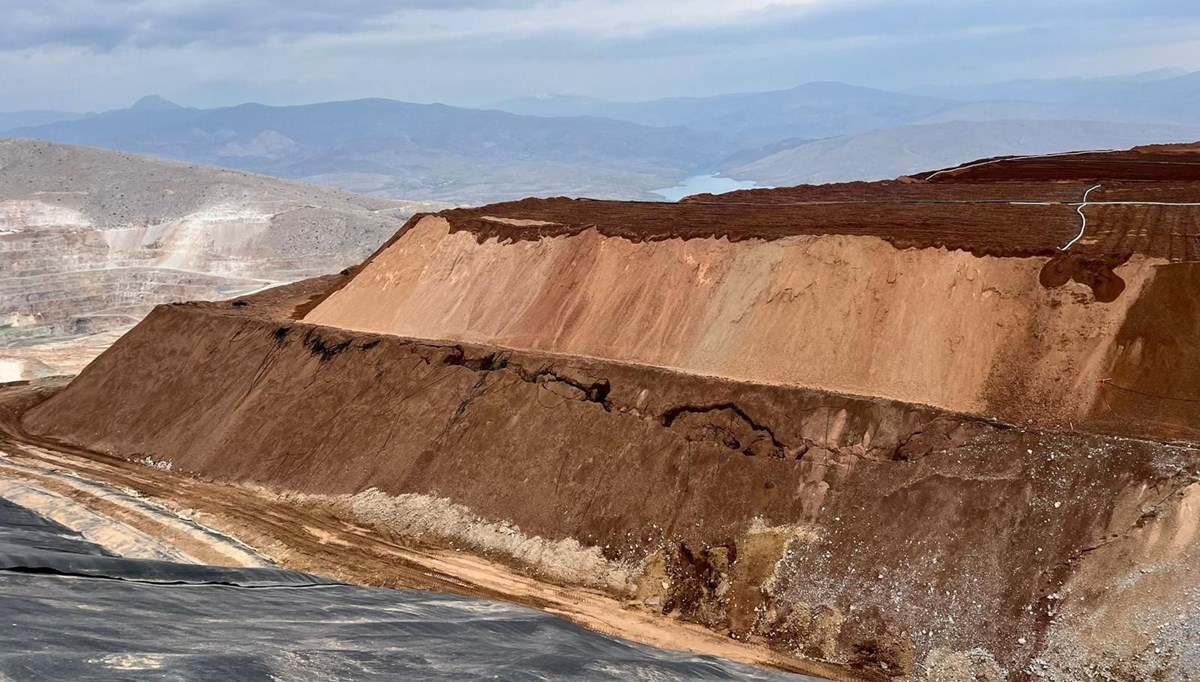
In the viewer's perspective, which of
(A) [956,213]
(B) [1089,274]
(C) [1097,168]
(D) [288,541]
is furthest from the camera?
(C) [1097,168]

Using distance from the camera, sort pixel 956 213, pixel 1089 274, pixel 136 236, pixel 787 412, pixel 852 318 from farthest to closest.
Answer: pixel 136 236 → pixel 956 213 → pixel 852 318 → pixel 1089 274 → pixel 787 412

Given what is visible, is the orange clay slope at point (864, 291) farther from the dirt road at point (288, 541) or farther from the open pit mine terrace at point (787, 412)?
the dirt road at point (288, 541)

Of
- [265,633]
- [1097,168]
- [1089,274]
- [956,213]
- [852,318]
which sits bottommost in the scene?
[265,633]

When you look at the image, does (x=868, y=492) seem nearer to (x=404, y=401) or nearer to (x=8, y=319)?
(x=404, y=401)

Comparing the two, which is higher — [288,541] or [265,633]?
[265,633]

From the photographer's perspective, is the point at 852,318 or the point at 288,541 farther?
the point at 852,318

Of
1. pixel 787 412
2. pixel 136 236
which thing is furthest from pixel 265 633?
pixel 136 236

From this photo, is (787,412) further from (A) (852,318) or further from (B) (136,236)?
(B) (136,236)
